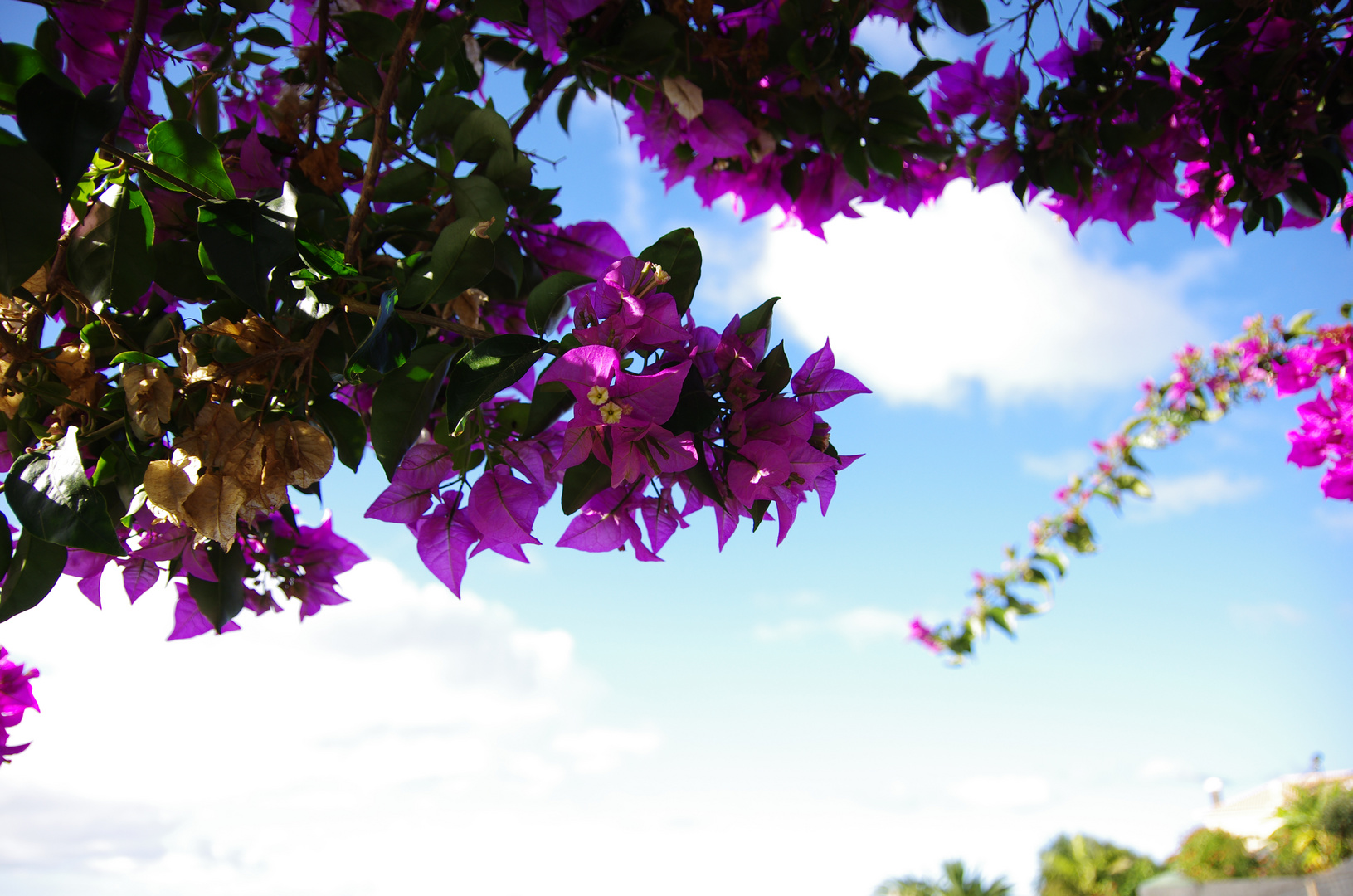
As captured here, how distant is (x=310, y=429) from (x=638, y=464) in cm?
21

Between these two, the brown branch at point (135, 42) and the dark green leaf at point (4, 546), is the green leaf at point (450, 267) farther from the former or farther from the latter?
the dark green leaf at point (4, 546)

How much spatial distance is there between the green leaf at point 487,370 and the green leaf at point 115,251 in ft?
0.71

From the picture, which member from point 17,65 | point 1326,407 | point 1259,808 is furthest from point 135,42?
point 1259,808

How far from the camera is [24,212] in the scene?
37cm

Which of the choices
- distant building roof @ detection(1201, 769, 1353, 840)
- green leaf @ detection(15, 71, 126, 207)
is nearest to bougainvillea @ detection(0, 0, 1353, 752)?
green leaf @ detection(15, 71, 126, 207)

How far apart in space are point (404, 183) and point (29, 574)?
371 millimetres

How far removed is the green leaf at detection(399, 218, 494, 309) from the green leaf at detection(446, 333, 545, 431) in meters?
0.07

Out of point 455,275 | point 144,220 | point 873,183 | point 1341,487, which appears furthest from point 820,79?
point 1341,487

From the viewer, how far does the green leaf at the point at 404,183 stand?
64 cm

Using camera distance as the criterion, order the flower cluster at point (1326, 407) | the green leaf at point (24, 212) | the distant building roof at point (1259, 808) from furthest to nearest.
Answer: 1. the distant building roof at point (1259, 808)
2. the flower cluster at point (1326, 407)
3. the green leaf at point (24, 212)

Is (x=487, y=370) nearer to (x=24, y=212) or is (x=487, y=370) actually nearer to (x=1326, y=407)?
(x=24, y=212)

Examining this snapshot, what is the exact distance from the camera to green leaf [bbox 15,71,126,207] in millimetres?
380

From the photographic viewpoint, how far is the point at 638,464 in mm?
470

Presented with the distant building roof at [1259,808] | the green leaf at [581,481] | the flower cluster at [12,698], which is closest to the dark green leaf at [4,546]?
the green leaf at [581,481]
